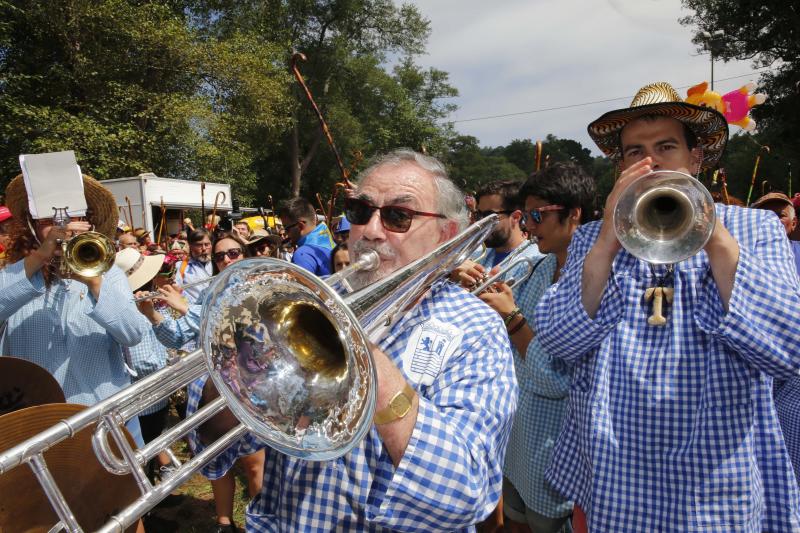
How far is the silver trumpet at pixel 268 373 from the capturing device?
1293mm

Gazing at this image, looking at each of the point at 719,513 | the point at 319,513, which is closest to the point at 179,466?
the point at 319,513

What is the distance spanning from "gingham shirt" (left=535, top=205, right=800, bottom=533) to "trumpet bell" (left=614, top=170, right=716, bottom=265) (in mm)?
159

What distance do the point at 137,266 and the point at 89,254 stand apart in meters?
1.56

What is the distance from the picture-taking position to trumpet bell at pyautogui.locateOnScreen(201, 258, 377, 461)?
1291 millimetres

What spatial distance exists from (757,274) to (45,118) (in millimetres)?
18033

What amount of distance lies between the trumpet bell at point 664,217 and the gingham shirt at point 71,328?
2.69 metres

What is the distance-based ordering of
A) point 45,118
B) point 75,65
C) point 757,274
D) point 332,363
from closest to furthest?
point 332,363 → point 757,274 → point 45,118 → point 75,65

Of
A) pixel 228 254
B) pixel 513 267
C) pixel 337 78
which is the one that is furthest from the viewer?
pixel 337 78

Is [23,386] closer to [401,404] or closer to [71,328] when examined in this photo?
[71,328]

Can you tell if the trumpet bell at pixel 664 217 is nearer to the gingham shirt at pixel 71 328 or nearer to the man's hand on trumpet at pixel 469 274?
the man's hand on trumpet at pixel 469 274

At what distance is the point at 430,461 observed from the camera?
49.0 inches

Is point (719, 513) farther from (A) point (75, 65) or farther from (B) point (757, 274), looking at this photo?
(A) point (75, 65)

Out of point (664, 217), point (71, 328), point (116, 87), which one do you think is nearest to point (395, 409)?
point (664, 217)

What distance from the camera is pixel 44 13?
15.7 meters
